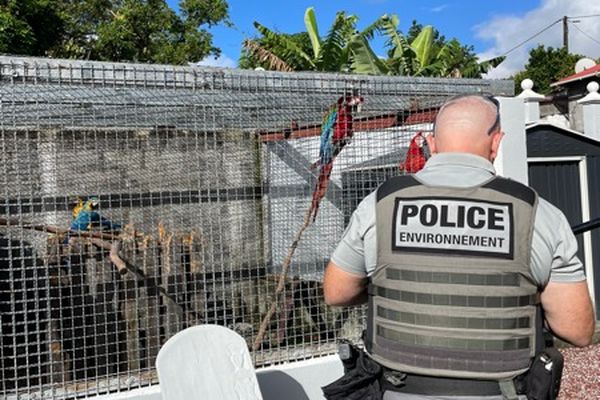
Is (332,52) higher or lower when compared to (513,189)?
higher

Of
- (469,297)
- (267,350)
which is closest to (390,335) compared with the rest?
(469,297)

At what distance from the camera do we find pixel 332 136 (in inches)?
199

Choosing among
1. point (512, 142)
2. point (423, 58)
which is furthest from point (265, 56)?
point (512, 142)

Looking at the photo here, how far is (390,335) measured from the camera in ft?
7.35

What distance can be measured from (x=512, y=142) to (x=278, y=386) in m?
2.74

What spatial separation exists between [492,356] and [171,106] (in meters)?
2.97

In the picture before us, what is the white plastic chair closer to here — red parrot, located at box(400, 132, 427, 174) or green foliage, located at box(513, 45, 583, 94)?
red parrot, located at box(400, 132, 427, 174)

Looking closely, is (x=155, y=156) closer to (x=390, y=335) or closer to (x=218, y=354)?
(x=218, y=354)

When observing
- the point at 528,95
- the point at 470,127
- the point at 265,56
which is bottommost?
the point at 470,127

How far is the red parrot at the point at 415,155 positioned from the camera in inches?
201

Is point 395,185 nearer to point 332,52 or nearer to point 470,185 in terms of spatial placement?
point 470,185

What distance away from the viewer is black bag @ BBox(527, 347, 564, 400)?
6.95ft

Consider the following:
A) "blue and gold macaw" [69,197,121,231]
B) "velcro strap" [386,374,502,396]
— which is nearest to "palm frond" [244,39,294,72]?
"blue and gold macaw" [69,197,121,231]

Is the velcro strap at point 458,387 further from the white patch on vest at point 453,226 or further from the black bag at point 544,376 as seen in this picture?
the white patch on vest at point 453,226
